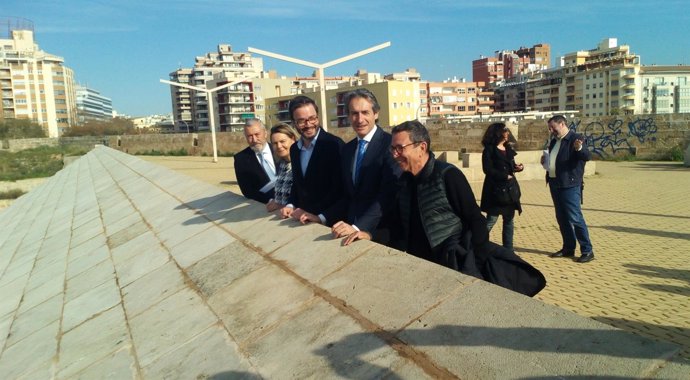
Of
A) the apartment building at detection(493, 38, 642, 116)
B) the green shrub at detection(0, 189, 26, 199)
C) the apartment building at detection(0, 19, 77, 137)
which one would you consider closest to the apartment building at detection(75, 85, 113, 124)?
the apartment building at detection(0, 19, 77, 137)

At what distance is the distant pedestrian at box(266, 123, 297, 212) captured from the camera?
3.77 meters

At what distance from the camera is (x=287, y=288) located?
229 centimetres

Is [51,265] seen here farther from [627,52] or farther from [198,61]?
[198,61]

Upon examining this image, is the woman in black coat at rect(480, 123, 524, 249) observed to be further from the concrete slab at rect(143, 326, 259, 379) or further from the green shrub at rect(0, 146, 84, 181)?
the green shrub at rect(0, 146, 84, 181)

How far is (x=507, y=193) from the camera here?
5.28 metres

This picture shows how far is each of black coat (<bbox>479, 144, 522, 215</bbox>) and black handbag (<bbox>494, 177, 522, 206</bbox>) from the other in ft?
0.10

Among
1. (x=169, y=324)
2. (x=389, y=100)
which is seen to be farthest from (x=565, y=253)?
(x=389, y=100)

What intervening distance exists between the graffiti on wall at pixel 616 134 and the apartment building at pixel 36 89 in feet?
321

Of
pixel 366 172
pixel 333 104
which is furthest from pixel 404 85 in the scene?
pixel 366 172

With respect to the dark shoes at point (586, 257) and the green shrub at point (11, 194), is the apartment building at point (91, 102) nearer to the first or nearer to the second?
the green shrub at point (11, 194)

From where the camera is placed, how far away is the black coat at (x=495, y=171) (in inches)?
207

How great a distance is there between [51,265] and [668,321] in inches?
219

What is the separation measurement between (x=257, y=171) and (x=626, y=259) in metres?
4.50

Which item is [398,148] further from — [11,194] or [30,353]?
[11,194]
